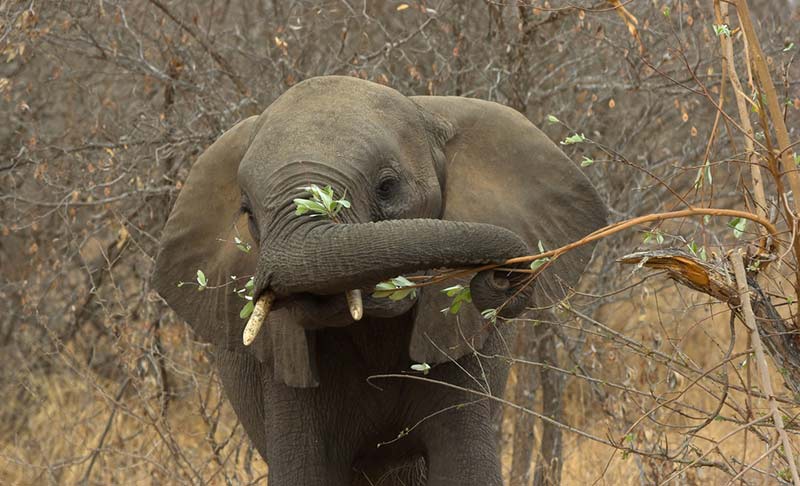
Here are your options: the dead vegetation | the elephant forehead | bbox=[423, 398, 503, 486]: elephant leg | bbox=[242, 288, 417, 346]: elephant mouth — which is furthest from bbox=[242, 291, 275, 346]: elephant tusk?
the dead vegetation

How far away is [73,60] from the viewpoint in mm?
7570

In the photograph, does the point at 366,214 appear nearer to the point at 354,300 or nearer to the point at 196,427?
the point at 354,300

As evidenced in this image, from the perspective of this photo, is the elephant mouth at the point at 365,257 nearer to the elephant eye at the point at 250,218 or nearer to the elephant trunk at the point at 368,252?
the elephant trunk at the point at 368,252

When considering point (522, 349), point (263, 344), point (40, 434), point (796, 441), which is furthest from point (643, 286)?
point (40, 434)

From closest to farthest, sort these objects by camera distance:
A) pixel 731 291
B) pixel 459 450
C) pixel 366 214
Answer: pixel 731 291 → pixel 366 214 → pixel 459 450

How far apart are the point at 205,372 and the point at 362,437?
8.75 ft

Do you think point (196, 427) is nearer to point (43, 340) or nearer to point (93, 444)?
point (93, 444)

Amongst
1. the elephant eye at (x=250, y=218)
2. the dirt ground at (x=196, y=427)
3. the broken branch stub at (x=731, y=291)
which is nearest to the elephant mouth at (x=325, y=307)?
the elephant eye at (x=250, y=218)

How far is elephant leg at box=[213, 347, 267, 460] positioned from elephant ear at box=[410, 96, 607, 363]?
818mm

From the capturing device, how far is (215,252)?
425 cm

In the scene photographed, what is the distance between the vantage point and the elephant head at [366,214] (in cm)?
318

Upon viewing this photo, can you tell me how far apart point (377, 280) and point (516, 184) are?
1097 mm

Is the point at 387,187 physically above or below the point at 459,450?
above

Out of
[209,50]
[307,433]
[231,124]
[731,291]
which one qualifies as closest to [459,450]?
[307,433]
